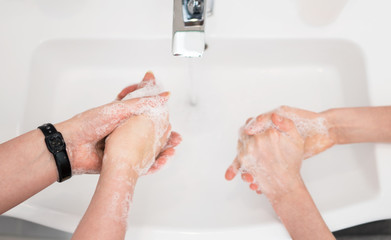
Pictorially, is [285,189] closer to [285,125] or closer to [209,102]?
[285,125]

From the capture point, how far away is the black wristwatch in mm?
658

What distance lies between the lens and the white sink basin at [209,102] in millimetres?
760

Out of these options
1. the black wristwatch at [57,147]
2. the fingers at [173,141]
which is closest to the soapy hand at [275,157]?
the fingers at [173,141]

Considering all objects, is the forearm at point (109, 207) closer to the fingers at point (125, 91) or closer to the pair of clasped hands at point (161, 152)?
the pair of clasped hands at point (161, 152)

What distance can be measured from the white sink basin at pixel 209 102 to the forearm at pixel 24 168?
0.25 ft

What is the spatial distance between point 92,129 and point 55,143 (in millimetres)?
76

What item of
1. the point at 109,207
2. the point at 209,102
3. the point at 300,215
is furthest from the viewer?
the point at 209,102

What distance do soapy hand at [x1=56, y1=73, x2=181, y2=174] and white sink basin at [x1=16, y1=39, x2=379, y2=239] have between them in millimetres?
110

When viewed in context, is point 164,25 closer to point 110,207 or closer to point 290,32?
point 290,32

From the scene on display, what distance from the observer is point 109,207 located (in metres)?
0.58

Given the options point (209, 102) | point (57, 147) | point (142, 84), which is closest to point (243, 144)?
point (209, 102)

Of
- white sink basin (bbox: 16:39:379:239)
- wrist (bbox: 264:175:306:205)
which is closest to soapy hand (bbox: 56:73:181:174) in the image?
white sink basin (bbox: 16:39:379:239)

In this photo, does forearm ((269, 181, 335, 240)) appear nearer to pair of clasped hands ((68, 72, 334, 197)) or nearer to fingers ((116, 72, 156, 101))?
pair of clasped hands ((68, 72, 334, 197))

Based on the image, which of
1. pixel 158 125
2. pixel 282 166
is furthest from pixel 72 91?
pixel 282 166
